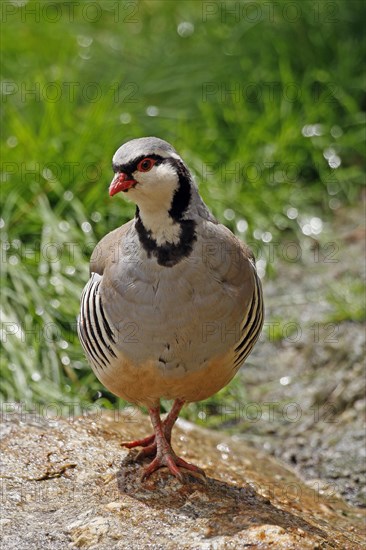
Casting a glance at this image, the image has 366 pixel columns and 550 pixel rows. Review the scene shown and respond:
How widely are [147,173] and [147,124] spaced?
4.00m

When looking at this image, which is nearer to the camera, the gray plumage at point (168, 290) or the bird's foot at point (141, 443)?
the gray plumage at point (168, 290)

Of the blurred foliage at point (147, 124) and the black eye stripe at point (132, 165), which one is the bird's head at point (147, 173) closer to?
the black eye stripe at point (132, 165)

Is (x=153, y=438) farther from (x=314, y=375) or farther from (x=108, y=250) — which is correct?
(x=314, y=375)

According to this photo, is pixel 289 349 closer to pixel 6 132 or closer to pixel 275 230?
pixel 275 230

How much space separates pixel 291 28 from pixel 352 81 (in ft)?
2.38

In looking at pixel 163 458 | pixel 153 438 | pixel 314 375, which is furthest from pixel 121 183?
pixel 314 375

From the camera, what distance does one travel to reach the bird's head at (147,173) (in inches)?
138

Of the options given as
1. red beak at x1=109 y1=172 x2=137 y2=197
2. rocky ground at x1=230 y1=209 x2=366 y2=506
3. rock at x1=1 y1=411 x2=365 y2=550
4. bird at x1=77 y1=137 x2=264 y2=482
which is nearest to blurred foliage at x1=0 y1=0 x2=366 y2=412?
rocky ground at x1=230 y1=209 x2=366 y2=506

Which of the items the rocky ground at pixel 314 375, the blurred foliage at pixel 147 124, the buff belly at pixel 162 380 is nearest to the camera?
the buff belly at pixel 162 380

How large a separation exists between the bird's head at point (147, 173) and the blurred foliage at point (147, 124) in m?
2.12

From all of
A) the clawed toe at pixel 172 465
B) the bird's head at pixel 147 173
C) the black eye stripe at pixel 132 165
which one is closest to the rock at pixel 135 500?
the clawed toe at pixel 172 465

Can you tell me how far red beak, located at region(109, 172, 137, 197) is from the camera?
137 inches

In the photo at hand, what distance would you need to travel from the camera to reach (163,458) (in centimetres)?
403

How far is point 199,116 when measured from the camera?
7777mm
